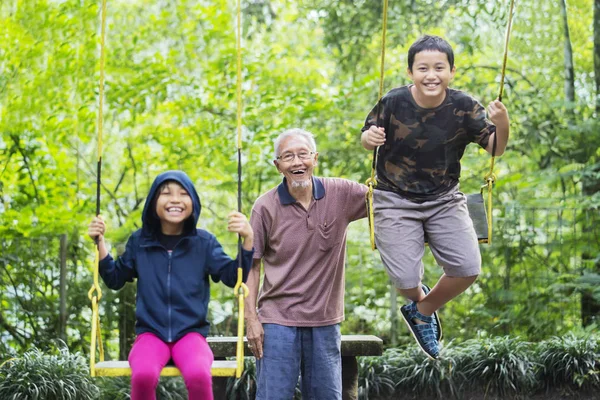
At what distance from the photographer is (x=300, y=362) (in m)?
3.63

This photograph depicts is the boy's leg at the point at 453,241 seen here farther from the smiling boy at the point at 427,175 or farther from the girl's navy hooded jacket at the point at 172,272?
the girl's navy hooded jacket at the point at 172,272

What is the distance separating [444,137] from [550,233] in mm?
3819

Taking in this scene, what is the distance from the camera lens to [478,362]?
5.81 meters

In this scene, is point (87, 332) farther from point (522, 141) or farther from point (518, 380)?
point (522, 141)

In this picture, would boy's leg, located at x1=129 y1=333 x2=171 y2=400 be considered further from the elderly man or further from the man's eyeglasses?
the man's eyeglasses

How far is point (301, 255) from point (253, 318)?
34 centimetres

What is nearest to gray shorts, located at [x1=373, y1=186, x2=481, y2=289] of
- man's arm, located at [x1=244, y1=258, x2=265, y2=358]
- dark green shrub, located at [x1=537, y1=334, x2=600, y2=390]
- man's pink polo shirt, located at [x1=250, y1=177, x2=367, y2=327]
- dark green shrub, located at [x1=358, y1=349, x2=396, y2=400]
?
man's pink polo shirt, located at [x1=250, y1=177, x2=367, y2=327]

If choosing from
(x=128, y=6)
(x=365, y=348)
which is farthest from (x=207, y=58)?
(x=365, y=348)

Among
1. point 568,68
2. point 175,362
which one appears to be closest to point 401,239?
point 175,362

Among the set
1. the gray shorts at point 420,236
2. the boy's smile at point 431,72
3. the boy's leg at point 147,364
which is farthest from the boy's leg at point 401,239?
the boy's leg at point 147,364

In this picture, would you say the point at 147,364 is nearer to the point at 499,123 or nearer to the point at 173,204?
the point at 173,204

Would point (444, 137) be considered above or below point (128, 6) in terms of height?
below

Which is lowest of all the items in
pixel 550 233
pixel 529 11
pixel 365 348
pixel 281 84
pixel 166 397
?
pixel 166 397

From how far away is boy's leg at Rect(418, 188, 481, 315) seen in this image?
3.54 m
